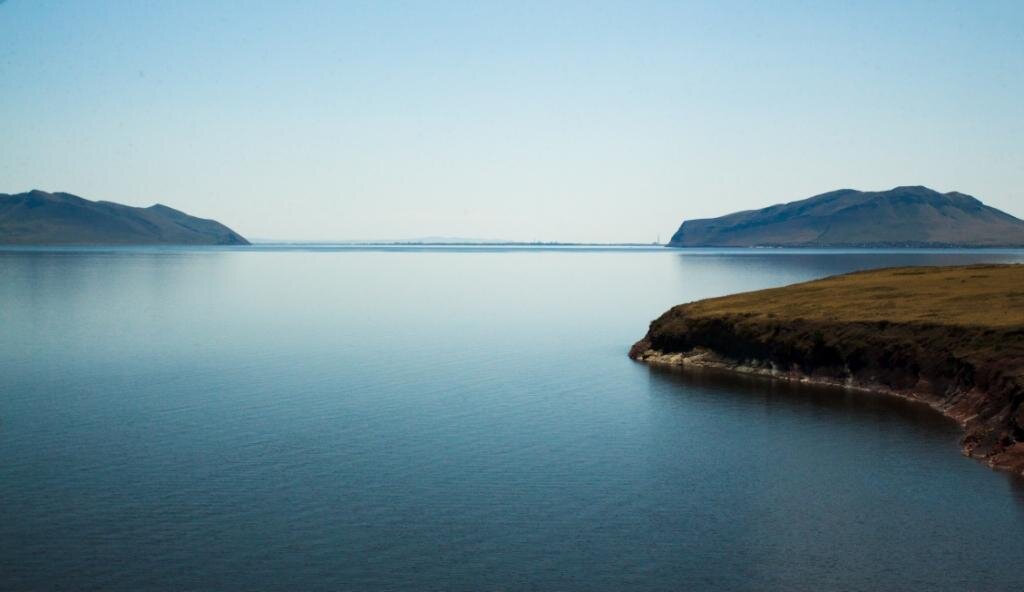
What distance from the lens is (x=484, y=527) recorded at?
37.2m

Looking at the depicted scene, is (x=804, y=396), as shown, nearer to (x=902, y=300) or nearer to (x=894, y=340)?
(x=894, y=340)

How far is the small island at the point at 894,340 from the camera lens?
Result: 56062 millimetres

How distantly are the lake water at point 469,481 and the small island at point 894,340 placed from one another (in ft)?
9.59

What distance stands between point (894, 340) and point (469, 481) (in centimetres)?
4422

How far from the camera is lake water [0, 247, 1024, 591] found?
107 feet

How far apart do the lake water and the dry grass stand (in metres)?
10.1

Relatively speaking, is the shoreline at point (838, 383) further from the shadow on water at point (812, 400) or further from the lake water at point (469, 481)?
the lake water at point (469, 481)

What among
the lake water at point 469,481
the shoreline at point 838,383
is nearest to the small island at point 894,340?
the shoreline at point 838,383

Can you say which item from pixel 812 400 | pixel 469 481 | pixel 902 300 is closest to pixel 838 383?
pixel 812 400

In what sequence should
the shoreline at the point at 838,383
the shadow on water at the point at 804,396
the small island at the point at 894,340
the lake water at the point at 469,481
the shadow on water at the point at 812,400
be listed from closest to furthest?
the lake water at the point at 469,481
the shoreline at the point at 838,383
the small island at the point at 894,340
the shadow on water at the point at 812,400
the shadow on water at the point at 804,396

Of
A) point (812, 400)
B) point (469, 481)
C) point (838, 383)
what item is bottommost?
point (469, 481)

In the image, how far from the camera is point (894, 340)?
233ft

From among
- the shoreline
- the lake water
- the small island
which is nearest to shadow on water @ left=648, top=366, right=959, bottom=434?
the lake water

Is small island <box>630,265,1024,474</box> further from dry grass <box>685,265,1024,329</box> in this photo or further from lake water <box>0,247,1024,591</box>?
lake water <box>0,247,1024,591</box>
